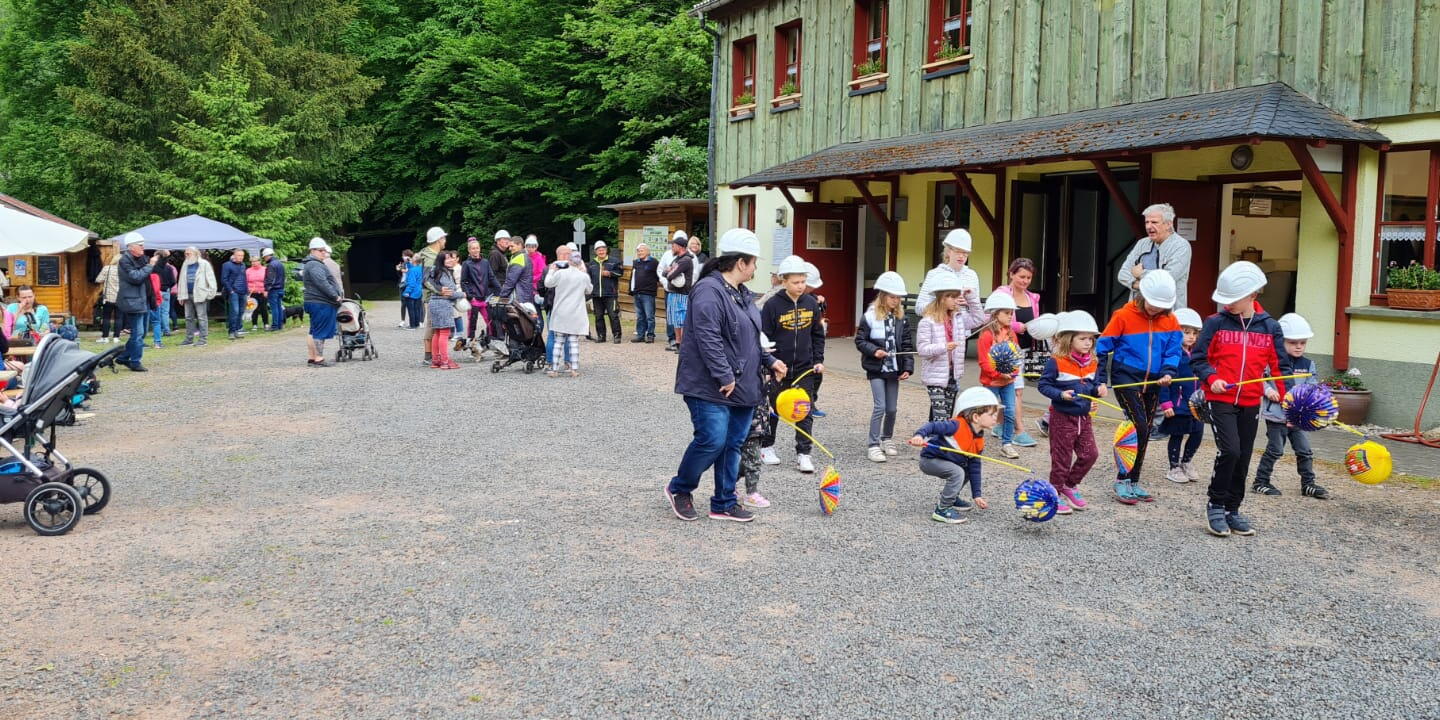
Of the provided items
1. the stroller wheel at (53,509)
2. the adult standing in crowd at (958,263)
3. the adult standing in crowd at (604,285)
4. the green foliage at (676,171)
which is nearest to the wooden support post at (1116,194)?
the adult standing in crowd at (958,263)

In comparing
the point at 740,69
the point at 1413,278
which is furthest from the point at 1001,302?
the point at 740,69

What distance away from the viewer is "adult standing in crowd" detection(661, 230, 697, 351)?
59.3 feet

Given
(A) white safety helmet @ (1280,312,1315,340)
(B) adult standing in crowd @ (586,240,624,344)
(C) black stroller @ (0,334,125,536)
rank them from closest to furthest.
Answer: (C) black stroller @ (0,334,125,536) < (A) white safety helmet @ (1280,312,1315,340) < (B) adult standing in crowd @ (586,240,624,344)

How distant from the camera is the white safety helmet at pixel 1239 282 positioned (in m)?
6.88

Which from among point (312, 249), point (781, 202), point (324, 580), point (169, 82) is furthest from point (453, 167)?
point (324, 580)

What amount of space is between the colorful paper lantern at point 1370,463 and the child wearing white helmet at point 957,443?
247cm

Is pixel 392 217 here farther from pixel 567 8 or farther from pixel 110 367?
pixel 110 367

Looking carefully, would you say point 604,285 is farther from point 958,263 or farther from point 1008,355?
point 1008,355

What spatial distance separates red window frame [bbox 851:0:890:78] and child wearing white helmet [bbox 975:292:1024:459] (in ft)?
35.3

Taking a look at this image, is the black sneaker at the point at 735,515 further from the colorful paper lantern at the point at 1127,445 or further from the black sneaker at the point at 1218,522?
the black sneaker at the point at 1218,522

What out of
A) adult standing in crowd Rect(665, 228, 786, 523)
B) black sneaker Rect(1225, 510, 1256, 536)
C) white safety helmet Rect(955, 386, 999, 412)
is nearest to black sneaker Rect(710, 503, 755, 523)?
adult standing in crowd Rect(665, 228, 786, 523)

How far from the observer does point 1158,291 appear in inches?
301

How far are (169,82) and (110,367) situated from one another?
63.1ft

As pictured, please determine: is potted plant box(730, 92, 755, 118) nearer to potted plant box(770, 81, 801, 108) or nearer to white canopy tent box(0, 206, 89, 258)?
potted plant box(770, 81, 801, 108)
